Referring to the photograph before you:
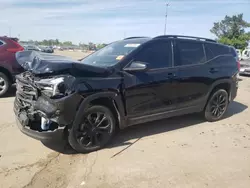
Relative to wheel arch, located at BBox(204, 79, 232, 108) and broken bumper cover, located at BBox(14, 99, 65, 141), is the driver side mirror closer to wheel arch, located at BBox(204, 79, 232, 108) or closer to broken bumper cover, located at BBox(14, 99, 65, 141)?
broken bumper cover, located at BBox(14, 99, 65, 141)

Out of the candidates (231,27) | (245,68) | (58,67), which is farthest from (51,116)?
(231,27)

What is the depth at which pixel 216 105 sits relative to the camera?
6105 mm

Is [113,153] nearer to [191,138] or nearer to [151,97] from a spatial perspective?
[151,97]

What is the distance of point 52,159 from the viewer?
13.1 feet

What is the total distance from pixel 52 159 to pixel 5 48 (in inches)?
192

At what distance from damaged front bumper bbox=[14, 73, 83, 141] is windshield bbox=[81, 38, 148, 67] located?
107 centimetres

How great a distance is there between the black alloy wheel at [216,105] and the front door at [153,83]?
1.23 metres

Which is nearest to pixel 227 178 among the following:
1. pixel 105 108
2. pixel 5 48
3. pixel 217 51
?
pixel 105 108

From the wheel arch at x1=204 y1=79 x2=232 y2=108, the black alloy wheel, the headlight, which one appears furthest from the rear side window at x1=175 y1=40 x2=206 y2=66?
the headlight

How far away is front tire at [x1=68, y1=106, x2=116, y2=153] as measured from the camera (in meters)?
4.04

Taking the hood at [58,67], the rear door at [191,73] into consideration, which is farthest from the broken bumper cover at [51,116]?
the rear door at [191,73]

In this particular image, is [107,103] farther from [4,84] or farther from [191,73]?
[4,84]

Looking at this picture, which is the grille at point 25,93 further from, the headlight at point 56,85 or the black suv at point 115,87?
the headlight at point 56,85

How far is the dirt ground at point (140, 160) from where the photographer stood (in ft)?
11.3
